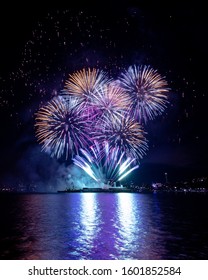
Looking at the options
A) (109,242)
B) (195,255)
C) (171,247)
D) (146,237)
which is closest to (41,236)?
(109,242)
